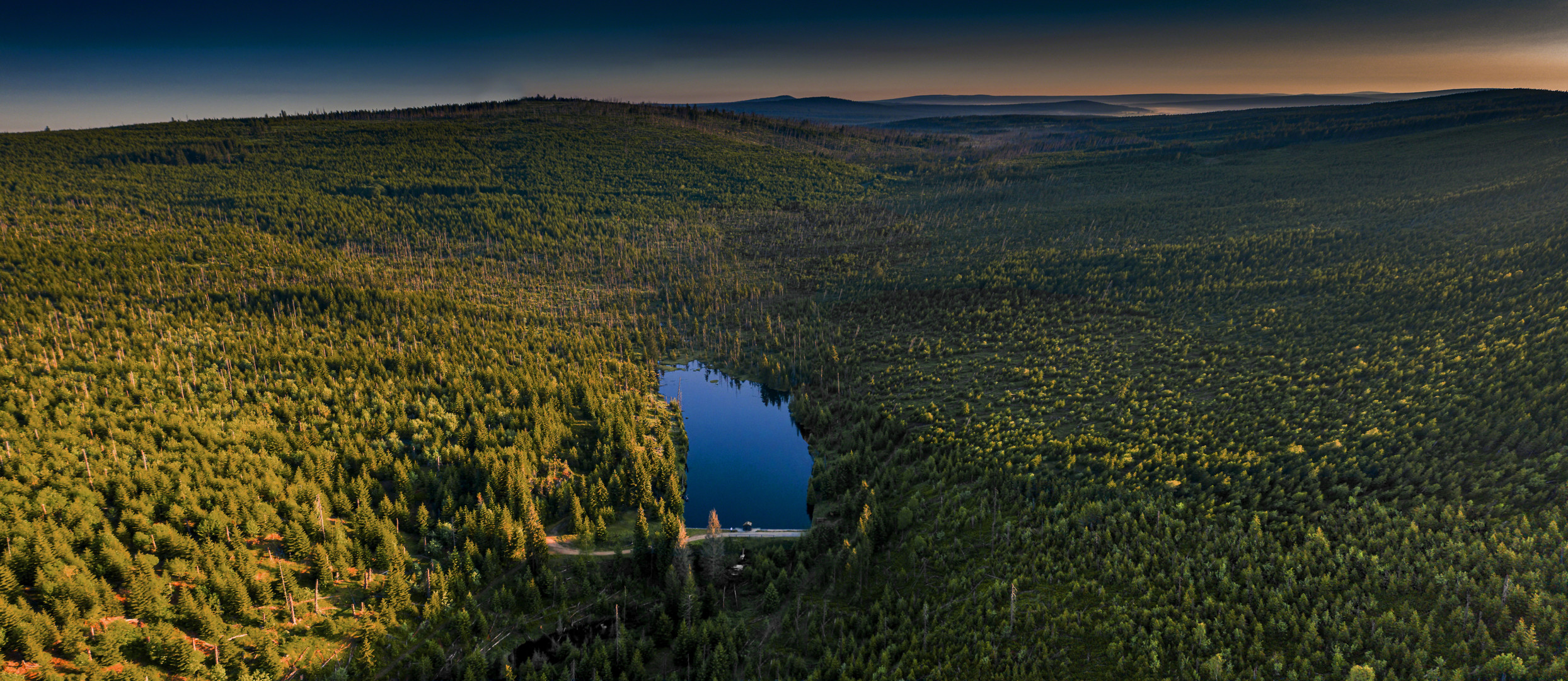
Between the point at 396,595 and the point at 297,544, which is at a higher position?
the point at 297,544

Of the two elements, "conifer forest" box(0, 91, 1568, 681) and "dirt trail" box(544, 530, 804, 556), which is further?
"dirt trail" box(544, 530, 804, 556)

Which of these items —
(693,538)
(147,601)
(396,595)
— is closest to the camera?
→ (147,601)

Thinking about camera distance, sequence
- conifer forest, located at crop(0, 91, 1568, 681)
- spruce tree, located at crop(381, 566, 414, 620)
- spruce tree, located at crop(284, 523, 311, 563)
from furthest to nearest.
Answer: spruce tree, located at crop(284, 523, 311, 563), spruce tree, located at crop(381, 566, 414, 620), conifer forest, located at crop(0, 91, 1568, 681)

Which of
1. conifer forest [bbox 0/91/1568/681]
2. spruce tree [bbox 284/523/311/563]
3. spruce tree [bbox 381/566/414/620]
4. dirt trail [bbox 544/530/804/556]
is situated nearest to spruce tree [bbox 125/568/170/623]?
conifer forest [bbox 0/91/1568/681]

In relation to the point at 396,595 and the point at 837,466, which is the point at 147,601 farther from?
the point at 837,466

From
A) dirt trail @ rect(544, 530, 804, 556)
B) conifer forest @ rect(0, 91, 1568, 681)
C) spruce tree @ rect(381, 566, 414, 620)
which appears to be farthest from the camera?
dirt trail @ rect(544, 530, 804, 556)

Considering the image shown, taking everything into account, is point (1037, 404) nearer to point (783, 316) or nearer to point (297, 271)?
point (783, 316)

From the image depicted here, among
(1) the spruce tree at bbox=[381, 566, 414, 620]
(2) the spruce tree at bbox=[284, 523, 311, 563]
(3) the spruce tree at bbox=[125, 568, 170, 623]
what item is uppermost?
(3) the spruce tree at bbox=[125, 568, 170, 623]

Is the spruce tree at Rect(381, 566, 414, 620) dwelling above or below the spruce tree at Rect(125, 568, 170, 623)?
below

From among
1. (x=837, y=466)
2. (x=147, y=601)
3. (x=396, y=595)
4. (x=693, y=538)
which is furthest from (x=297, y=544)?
(x=837, y=466)

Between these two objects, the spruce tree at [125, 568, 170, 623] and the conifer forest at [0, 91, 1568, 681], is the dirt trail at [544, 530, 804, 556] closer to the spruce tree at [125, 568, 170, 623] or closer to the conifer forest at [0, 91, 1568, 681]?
the conifer forest at [0, 91, 1568, 681]

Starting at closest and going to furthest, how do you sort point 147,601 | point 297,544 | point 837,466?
1. point 147,601
2. point 297,544
3. point 837,466
